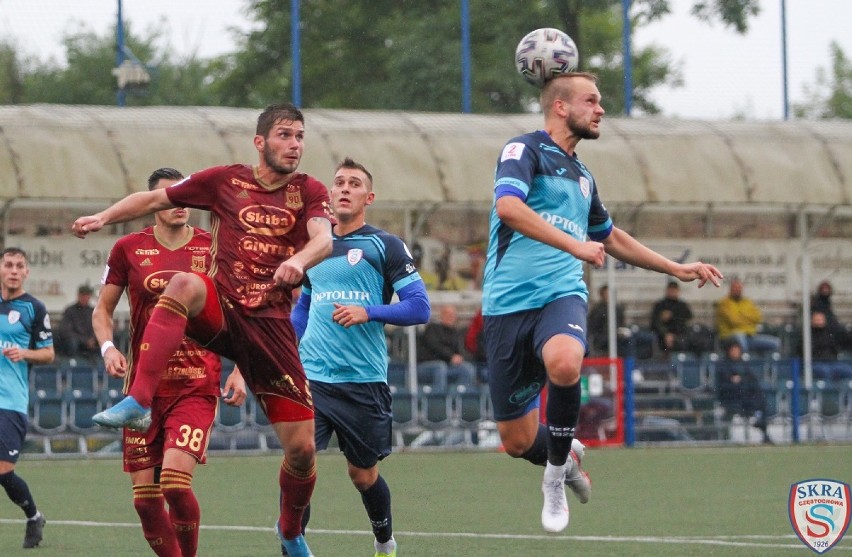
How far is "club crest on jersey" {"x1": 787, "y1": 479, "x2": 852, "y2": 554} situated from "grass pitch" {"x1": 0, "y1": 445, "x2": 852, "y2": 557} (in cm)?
Answer: 187

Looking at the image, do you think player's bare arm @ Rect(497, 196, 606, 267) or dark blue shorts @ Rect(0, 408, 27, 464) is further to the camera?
Answer: dark blue shorts @ Rect(0, 408, 27, 464)

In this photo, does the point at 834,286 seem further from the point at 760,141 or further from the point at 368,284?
the point at 368,284

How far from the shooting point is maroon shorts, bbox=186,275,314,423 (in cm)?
726

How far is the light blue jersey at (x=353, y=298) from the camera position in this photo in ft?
29.1

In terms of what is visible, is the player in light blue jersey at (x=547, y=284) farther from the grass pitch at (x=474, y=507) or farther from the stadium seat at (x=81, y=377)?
the stadium seat at (x=81, y=377)

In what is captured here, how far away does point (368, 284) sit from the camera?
8961mm

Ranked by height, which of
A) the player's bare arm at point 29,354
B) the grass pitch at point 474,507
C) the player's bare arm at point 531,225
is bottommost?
the grass pitch at point 474,507

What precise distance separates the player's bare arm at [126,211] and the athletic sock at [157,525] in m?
1.44

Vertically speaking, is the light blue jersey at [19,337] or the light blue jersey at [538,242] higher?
the light blue jersey at [538,242]

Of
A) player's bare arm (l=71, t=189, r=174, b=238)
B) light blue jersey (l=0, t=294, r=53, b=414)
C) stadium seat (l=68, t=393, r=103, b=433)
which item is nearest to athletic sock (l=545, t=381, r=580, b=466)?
player's bare arm (l=71, t=189, r=174, b=238)

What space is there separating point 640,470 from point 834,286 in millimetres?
8010

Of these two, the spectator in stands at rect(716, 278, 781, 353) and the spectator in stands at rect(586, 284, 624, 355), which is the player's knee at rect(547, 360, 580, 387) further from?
the spectator in stands at rect(716, 278, 781, 353)

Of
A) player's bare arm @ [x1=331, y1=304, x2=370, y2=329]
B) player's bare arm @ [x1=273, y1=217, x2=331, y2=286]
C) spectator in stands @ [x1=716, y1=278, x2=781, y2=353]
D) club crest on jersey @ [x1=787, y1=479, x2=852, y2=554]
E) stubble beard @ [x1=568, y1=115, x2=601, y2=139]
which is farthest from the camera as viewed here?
spectator in stands @ [x1=716, y1=278, x2=781, y2=353]

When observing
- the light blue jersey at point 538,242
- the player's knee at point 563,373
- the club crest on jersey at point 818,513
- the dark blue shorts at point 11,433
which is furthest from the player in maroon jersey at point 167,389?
the dark blue shorts at point 11,433
